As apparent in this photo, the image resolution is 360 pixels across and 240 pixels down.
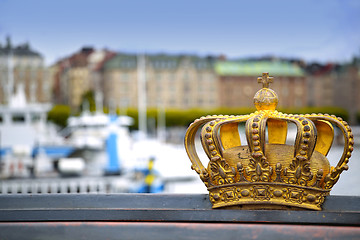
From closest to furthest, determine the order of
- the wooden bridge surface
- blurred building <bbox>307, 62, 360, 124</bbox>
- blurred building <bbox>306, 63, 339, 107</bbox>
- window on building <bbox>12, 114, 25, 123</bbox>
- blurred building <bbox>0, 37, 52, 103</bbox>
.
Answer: the wooden bridge surface < window on building <bbox>12, 114, 25, 123</bbox> < blurred building <bbox>307, 62, 360, 124</bbox> < blurred building <bbox>0, 37, 52, 103</bbox> < blurred building <bbox>306, 63, 339, 107</bbox>

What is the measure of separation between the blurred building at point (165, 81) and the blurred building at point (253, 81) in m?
0.91

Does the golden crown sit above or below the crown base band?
above

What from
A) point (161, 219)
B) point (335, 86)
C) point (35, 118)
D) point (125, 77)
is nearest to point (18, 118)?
point (35, 118)

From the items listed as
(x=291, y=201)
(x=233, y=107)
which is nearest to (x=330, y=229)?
(x=291, y=201)

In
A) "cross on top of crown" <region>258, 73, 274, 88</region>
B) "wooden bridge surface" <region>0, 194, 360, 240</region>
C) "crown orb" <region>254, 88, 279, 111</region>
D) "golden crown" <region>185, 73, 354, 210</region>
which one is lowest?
"wooden bridge surface" <region>0, 194, 360, 240</region>

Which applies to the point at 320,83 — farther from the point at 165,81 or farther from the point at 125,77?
the point at 125,77

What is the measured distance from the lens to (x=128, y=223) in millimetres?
1585

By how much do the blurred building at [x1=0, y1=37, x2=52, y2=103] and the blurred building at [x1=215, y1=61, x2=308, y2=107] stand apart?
11.1m

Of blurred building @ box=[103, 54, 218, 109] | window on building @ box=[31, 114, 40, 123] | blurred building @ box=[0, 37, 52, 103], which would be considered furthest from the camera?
blurred building @ box=[103, 54, 218, 109]

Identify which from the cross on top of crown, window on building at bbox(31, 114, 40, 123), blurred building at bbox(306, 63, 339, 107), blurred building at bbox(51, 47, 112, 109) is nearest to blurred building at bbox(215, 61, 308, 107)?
blurred building at bbox(306, 63, 339, 107)

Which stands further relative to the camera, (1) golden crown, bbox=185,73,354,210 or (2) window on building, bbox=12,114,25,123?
(2) window on building, bbox=12,114,25,123

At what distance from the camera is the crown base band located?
5.11 feet

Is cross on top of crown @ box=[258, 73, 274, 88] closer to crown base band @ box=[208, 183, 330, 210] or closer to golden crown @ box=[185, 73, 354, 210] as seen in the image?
golden crown @ box=[185, 73, 354, 210]

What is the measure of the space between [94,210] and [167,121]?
30128mm
